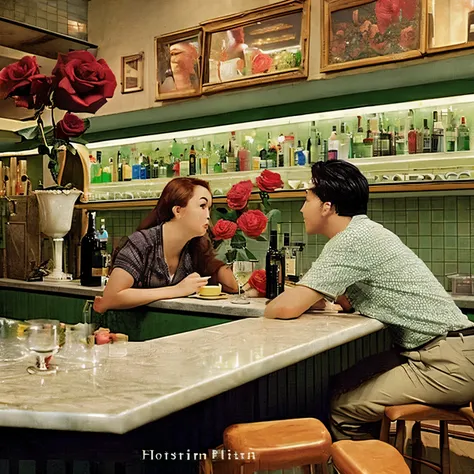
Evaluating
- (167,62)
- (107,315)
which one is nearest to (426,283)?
(107,315)

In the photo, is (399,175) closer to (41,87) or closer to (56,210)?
(56,210)

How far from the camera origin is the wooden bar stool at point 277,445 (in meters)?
1.45

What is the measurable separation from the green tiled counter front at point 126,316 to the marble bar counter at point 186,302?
3cm

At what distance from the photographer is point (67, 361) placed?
1.40 metres

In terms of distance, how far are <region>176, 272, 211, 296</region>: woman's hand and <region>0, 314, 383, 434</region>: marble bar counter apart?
40.5 inches

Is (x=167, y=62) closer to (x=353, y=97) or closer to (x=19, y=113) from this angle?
(x=353, y=97)

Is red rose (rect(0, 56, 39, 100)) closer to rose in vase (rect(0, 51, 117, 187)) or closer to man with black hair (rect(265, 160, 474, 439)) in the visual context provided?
rose in vase (rect(0, 51, 117, 187))

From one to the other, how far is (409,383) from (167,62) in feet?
10.3

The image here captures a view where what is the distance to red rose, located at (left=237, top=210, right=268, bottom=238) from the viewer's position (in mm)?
2705

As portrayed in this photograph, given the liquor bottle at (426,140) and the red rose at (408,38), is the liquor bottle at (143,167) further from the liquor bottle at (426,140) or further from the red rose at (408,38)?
the red rose at (408,38)

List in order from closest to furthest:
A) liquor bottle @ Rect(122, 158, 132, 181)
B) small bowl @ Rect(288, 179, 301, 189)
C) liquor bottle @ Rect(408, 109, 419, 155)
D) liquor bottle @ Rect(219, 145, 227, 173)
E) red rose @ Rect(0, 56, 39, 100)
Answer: red rose @ Rect(0, 56, 39, 100)
liquor bottle @ Rect(408, 109, 419, 155)
small bowl @ Rect(288, 179, 301, 189)
liquor bottle @ Rect(219, 145, 227, 173)
liquor bottle @ Rect(122, 158, 132, 181)

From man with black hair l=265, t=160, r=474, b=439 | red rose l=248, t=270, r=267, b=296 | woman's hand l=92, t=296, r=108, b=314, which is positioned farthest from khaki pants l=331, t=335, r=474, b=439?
woman's hand l=92, t=296, r=108, b=314

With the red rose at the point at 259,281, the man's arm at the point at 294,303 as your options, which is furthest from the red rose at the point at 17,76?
the man's arm at the point at 294,303

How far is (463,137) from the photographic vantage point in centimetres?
393
